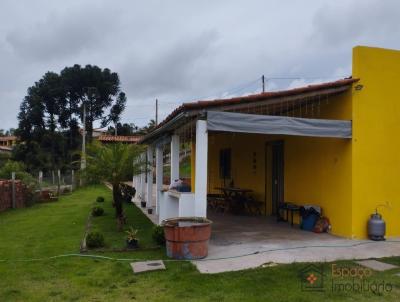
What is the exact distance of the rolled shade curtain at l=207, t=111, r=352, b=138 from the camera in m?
7.73

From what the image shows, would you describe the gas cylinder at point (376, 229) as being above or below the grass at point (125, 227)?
above

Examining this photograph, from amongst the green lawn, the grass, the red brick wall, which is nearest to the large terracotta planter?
the green lawn

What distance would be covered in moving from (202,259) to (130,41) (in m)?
9.77

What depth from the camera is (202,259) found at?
6984 millimetres

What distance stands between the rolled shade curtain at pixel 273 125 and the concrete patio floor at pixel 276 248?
7.16ft

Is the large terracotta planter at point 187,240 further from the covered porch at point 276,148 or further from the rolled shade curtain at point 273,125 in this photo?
the rolled shade curtain at point 273,125

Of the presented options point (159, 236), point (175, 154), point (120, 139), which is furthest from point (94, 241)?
point (120, 139)

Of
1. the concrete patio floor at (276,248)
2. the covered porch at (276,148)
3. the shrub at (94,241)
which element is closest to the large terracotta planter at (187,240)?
the concrete patio floor at (276,248)

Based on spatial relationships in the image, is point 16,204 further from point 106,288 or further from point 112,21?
point 106,288

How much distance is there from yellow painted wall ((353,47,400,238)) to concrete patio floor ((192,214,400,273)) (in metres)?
0.74

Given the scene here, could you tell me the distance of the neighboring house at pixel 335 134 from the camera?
7.84m

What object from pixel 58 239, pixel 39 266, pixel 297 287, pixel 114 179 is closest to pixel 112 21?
pixel 114 179

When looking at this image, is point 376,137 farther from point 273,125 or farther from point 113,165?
point 113,165

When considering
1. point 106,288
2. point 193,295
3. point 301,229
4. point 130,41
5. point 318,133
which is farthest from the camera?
point 130,41
